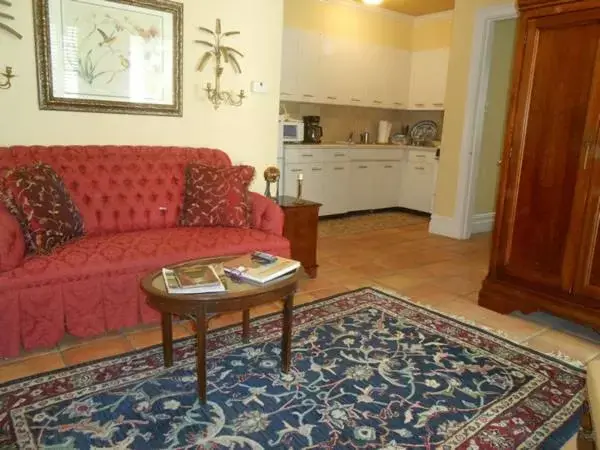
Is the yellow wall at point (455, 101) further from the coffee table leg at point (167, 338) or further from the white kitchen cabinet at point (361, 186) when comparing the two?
the coffee table leg at point (167, 338)

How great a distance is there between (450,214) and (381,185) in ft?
4.63

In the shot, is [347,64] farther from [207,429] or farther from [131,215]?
[207,429]

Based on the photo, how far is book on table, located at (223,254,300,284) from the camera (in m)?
1.99

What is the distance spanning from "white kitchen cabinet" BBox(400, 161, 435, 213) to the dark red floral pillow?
3.82m

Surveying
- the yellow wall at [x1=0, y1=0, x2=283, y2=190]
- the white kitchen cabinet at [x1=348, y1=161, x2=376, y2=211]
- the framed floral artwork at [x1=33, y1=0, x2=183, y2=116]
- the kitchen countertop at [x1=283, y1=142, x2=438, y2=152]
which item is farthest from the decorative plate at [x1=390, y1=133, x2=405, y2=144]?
the framed floral artwork at [x1=33, y1=0, x2=183, y2=116]

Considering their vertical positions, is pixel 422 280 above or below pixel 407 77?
below

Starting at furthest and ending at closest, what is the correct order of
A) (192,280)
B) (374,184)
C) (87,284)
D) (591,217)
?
(374,184)
(591,217)
(87,284)
(192,280)

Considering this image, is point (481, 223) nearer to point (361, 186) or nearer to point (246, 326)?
point (361, 186)

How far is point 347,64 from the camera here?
6012 millimetres

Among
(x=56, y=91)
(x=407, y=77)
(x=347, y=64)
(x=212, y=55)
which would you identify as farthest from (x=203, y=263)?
(x=407, y=77)

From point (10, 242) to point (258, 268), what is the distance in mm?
1173

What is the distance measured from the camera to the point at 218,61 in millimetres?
3490

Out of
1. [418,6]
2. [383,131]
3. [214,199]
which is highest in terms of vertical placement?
[418,6]

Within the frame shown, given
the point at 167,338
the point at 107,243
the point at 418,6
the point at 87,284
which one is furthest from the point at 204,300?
the point at 418,6
